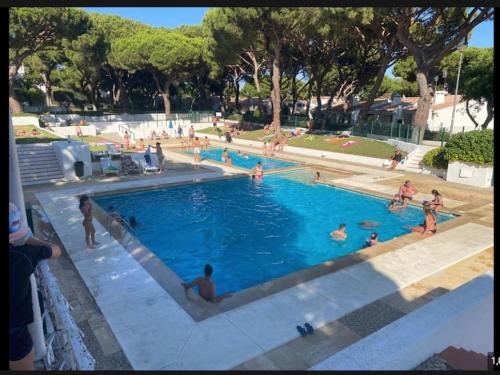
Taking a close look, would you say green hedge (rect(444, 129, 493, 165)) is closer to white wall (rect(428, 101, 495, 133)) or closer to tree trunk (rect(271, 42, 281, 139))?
tree trunk (rect(271, 42, 281, 139))

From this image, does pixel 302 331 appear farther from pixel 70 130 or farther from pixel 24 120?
pixel 24 120

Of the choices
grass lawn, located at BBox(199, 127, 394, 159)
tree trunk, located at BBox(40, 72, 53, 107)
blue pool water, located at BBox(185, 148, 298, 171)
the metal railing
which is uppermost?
tree trunk, located at BBox(40, 72, 53, 107)

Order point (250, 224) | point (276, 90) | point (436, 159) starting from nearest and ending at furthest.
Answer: point (250, 224), point (436, 159), point (276, 90)

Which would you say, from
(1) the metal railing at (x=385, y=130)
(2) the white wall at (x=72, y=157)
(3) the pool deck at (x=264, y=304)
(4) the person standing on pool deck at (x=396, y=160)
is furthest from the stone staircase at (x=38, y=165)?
(1) the metal railing at (x=385, y=130)

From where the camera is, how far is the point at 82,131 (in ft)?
119

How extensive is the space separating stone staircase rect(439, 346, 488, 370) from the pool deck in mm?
1838

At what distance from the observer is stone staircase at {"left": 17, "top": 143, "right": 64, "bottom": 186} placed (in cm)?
1742

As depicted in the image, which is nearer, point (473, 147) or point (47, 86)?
point (473, 147)

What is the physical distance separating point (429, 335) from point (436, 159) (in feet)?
58.3

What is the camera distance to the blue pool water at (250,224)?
10.8 meters

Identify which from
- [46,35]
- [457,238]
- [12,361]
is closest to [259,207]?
[457,238]

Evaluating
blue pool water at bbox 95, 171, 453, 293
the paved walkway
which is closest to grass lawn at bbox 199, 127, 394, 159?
blue pool water at bbox 95, 171, 453, 293

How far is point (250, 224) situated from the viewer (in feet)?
45.3

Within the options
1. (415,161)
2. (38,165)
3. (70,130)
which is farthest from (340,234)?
(70,130)
